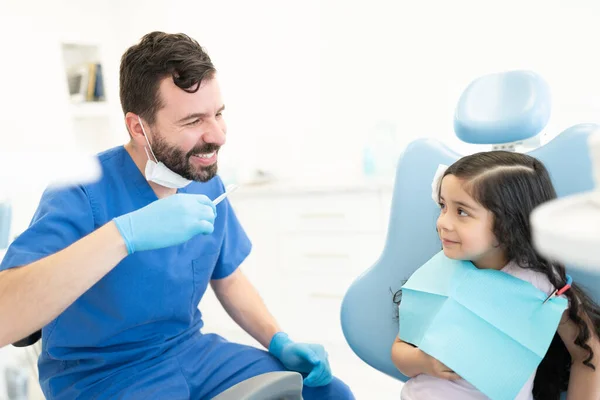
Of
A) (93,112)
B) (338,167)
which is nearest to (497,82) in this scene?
(338,167)

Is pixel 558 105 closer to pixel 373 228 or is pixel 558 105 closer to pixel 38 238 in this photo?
pixel 373 228

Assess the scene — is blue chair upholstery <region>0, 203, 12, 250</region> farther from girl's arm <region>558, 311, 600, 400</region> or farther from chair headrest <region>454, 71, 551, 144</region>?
girl's arm <region>558, 311, 600, 400</region>

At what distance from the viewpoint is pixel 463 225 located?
38.1 inches

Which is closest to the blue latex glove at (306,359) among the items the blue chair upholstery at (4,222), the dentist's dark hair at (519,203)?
the dentist's dark hair at (519,203)

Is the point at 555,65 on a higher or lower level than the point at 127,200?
higher

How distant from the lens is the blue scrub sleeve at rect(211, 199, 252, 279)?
1430 mm

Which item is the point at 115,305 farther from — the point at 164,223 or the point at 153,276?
the point at 164,223

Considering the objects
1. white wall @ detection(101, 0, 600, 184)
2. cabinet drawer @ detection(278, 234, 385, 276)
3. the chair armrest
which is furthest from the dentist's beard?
white wall @ detection(101, 0, 600, 184)

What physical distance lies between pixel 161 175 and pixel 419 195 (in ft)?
1.86

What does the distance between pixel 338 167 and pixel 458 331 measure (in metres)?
2.06

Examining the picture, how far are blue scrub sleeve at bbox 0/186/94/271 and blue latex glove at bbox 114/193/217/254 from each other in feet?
0.62

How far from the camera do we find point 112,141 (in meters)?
3.50

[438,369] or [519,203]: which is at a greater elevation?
[519,203]

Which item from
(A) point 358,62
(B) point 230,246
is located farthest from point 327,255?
(B) point 230,246
